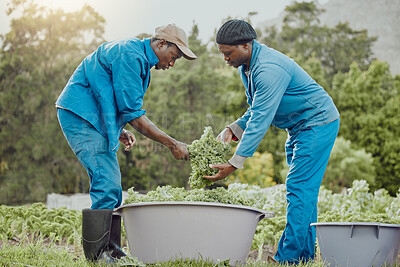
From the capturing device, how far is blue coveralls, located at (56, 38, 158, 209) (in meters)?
3.36

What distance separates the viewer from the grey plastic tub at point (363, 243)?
336cm

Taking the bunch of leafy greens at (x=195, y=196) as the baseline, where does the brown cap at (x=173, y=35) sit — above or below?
above

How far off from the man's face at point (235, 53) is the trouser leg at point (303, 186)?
805mm

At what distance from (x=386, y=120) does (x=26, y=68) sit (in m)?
15.6

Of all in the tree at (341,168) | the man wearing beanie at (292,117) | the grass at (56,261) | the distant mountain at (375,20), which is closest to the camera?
the grass at (56,261)

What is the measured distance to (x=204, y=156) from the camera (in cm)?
345

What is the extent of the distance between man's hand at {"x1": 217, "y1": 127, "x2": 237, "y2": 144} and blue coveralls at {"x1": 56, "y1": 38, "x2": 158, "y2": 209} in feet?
2.81

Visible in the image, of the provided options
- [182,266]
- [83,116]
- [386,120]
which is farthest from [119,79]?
[386,120]

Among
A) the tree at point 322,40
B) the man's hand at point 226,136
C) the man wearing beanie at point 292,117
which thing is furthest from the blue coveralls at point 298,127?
the tree at point 322,40

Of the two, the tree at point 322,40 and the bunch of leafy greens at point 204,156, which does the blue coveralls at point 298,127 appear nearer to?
the bunch of leafy greens at point 204,156

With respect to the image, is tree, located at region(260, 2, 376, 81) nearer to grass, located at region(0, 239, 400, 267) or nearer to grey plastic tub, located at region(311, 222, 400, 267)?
grey plastic tub, located at region(311, 222, 400, 267)

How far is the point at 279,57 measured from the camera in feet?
11.9

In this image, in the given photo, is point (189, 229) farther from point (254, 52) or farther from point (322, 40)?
point (322, 40)

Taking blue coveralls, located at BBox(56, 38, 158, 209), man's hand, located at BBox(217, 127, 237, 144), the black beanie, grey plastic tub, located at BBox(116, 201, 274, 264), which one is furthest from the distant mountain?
grey plastic tub, located at BBox(116, 201, 274, 264)
